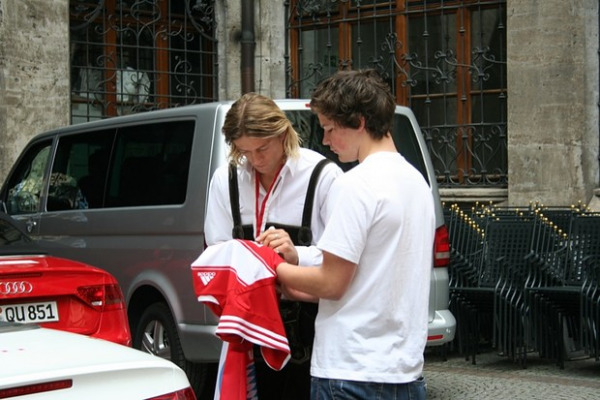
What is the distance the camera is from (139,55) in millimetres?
13766

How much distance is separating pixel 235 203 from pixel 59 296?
2.23 metres

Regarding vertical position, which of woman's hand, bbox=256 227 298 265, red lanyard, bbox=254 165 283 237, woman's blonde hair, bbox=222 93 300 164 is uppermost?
woman's blonde hair, bbox=222 93 300 164

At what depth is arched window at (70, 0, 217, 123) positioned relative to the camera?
43.7 ft

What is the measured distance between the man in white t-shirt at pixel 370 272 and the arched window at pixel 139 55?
10412mm

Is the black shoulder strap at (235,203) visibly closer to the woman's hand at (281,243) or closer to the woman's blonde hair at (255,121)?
the woman's blonde hair at (255,121)

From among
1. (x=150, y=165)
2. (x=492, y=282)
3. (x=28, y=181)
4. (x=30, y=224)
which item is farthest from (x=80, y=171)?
(x=492, y=282)

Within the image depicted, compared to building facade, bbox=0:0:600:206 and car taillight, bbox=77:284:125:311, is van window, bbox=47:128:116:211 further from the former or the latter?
building facade, bbox=0:0:600:206

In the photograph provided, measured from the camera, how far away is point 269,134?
3.93 m

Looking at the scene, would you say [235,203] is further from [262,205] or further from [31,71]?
[31,71]

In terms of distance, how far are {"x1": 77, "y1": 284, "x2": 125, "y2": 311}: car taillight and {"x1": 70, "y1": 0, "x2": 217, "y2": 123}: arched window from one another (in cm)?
745

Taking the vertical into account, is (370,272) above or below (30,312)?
above

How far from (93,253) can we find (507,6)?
5.97 metres

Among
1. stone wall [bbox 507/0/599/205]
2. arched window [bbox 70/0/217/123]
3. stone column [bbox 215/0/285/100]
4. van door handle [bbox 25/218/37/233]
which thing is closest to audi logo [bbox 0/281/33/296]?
van door handle [bbox 25/218/37/233]

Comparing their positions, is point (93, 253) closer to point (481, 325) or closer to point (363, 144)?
point (481, 325)
